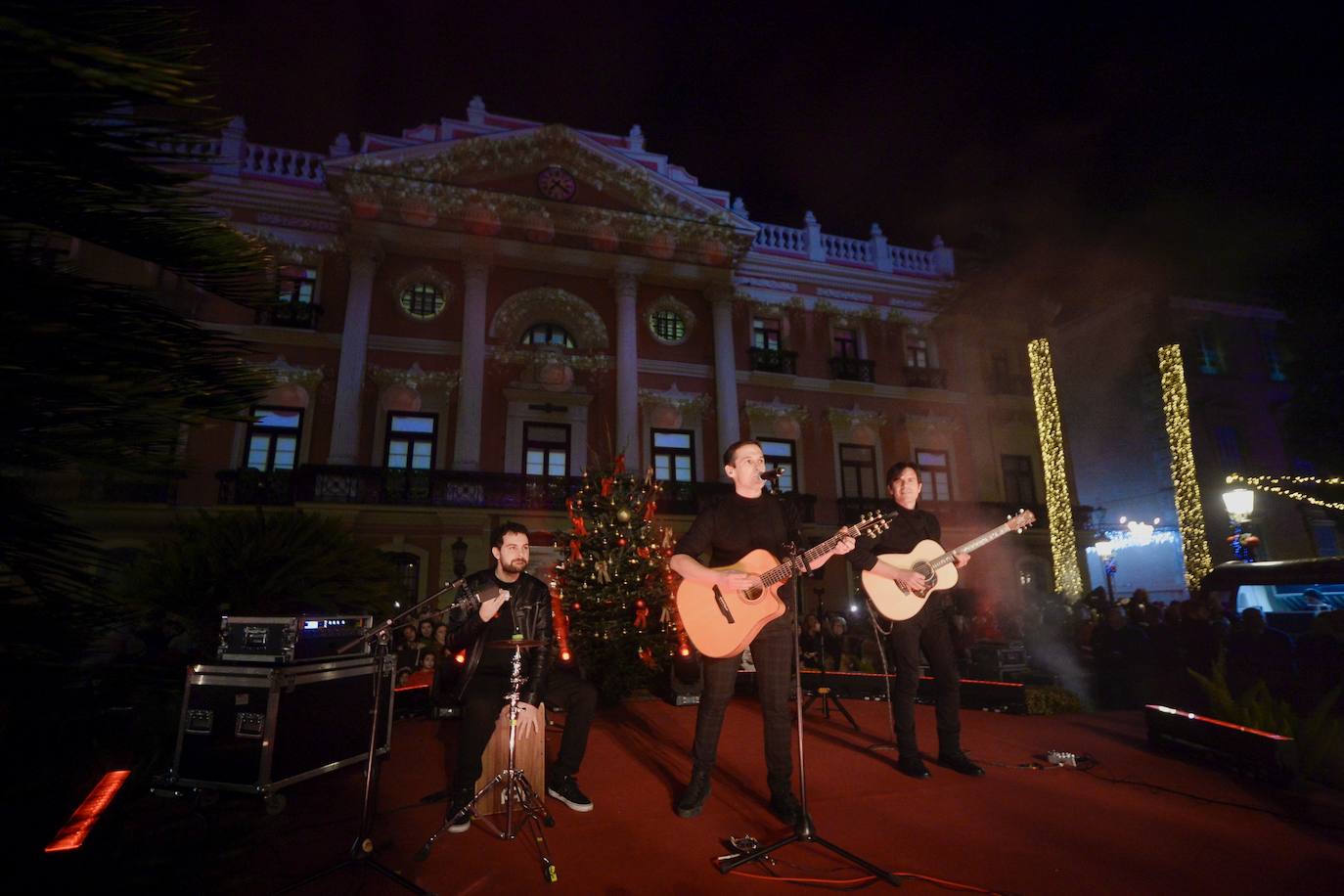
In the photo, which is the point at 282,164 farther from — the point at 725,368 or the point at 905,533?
the point at 905,533

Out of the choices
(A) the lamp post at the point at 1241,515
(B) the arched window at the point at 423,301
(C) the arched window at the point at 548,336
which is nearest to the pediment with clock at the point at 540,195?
(B) the arched window at the point at 423,301

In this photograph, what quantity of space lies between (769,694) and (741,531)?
1.05m

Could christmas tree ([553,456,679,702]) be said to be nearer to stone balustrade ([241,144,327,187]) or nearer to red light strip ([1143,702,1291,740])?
red light strip ([1143,702,1291,740])

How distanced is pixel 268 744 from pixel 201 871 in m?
1.16

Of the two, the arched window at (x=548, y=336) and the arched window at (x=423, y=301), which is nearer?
the arched window at (x=423, y=301)

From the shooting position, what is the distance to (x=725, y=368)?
19.2 m

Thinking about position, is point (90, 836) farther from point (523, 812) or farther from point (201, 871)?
point (523, 812)

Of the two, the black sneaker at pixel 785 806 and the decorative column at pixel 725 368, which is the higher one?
the decorative column at pixel 725 368

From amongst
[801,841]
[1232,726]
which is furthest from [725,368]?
[801,841]

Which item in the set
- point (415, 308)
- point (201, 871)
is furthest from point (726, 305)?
point (201, 871)

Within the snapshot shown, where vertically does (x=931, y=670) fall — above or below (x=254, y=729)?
above

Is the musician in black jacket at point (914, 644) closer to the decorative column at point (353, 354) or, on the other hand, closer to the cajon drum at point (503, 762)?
the cajon drum at point (503, 762)

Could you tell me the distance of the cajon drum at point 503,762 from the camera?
4371 mm

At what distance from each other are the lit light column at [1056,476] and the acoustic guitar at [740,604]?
1606 centimetres
